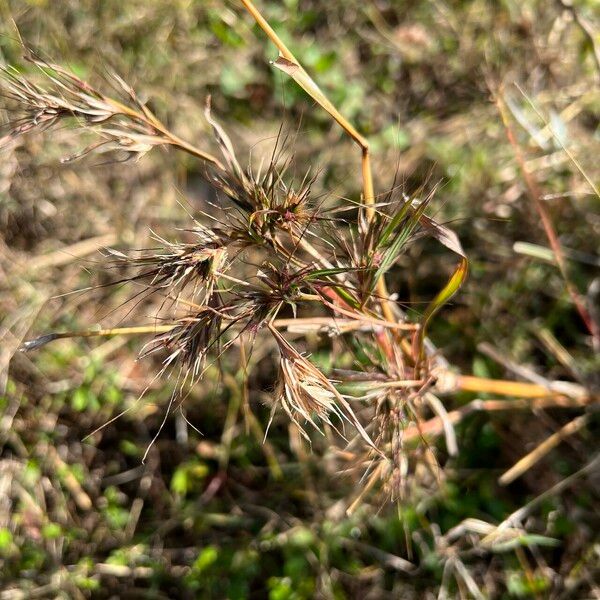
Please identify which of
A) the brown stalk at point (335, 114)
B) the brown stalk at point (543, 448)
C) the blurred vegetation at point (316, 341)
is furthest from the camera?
the blurred vegetation at point (316, 341)

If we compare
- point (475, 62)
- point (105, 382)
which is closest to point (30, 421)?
point (105, 382)

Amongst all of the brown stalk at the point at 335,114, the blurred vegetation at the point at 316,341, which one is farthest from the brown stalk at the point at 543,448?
the brown stalk at the point at 335,114

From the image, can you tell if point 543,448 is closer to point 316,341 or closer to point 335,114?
point 316,341

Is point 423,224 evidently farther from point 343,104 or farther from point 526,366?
point 343,104

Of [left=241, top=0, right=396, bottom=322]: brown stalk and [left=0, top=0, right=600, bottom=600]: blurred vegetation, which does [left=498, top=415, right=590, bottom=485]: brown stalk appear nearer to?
[left=0, top=0, right=600, bottom=600]: blurred vegetation

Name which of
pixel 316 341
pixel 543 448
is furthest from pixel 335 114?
pixel 543 448

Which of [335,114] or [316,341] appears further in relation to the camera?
[316,341]

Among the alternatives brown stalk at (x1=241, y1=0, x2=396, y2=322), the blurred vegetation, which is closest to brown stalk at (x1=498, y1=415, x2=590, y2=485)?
the blurred vegetation

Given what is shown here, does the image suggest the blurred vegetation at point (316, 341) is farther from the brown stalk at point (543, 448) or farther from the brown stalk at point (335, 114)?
the brown stalk at point (335, 114)

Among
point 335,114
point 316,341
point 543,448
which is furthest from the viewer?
point 316,341
